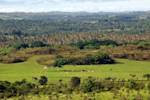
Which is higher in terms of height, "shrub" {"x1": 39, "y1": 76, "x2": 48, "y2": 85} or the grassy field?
"shrub" {"x1": 39, "y1": 76, "x2": 48, "y2": 85}

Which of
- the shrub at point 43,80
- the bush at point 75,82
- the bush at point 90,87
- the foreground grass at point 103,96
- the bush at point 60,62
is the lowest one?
the bush at point 60,62

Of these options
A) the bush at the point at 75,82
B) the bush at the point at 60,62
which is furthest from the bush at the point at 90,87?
the bush at the point at 60,62

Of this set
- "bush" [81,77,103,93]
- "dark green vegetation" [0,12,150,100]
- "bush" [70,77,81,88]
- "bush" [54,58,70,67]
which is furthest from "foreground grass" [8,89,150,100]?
"bush" [54,58,70,67]

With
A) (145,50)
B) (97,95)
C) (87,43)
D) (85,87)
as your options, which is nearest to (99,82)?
(85,87)

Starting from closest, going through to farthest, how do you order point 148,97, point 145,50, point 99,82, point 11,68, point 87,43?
point 148,97 < point 99,82 < point 11,68 < point 145,50 < point 87,43

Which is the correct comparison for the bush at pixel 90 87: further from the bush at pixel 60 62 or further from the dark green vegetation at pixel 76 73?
the bush at pixel 60 62

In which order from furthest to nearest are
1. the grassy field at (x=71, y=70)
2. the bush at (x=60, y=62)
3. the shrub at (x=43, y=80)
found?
1. the bush at (x=60, y=62)
2. the grassy field at (x=71, y=70)
3. the shrub at (x=43, y=80)

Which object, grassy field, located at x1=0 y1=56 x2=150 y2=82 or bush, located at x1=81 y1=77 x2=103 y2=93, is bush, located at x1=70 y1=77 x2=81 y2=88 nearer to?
bush, located at x1=81 y1=77 x2=103 y2=93

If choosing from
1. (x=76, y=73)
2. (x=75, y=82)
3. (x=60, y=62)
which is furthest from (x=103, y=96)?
(x=60, y=62)

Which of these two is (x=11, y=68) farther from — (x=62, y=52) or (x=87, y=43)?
(x=87, y=43)
